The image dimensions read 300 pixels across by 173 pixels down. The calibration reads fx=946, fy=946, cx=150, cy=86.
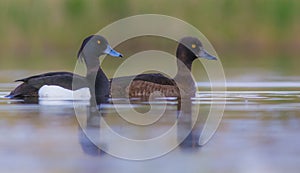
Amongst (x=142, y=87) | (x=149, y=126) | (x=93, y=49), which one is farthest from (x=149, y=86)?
(x=149, y=126)

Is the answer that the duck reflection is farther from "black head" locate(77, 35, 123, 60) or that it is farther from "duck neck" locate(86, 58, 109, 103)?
"black head" locate(77, 35, 123, 60)

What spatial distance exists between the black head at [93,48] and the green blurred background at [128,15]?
6.64 metres

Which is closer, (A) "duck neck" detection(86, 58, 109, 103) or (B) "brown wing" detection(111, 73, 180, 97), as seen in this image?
(A) "duck neck" detection(86, 58, 109, 103)

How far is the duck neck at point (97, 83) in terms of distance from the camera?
12.0 metres

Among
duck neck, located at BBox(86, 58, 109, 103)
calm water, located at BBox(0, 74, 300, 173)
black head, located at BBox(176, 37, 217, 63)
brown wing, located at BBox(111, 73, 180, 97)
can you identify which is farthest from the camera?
black head, located at BBox(176, 37, 217, 63)

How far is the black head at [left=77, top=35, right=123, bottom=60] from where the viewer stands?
490 inches

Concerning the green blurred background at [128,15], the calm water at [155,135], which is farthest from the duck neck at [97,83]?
the green blurred background at [128,15]

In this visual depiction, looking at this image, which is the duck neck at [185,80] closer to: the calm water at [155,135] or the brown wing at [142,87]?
the brown wing at [142,87]

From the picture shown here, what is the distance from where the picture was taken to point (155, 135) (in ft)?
28.6

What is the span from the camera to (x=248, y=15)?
20.0 m

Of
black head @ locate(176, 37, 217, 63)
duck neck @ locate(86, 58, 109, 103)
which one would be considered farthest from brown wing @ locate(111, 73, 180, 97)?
black head @ locate(176, 37, 217, 63)

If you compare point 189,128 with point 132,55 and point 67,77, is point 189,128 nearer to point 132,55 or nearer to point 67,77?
point 67,77

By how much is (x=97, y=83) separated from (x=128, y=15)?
7.75m

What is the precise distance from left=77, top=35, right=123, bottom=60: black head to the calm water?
3.36 feet
